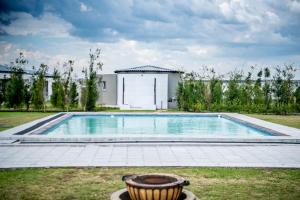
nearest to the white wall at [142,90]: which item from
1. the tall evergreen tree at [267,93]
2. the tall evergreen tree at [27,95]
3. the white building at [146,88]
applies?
the white building at [146,88]

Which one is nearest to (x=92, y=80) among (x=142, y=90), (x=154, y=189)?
(x=142, y=90)

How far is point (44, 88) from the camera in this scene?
21000 millimetres

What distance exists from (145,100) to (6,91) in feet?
30.3

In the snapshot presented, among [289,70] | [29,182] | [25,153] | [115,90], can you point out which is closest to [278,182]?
[29,182]

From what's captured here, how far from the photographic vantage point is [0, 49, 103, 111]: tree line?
20.5 meters

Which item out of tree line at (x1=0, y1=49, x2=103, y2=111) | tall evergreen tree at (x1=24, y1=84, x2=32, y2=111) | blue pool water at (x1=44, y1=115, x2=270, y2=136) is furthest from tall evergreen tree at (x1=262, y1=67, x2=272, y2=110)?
tall evergreen tree at (x1=24, y1=84, x2=32, y2=111)

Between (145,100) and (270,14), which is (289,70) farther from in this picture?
(145,100)

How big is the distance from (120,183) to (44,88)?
16.5m

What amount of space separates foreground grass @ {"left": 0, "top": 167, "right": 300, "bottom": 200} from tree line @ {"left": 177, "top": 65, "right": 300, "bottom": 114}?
1407 centimetres

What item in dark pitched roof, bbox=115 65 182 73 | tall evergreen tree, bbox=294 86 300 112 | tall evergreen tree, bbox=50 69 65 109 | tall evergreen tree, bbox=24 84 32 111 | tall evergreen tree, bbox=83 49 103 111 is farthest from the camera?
dark pitched roof, bbox=115 65 182 73

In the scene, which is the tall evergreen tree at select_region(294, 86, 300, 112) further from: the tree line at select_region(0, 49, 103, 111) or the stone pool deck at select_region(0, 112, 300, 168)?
the tree line at select_region(0, 49, 103, 111)

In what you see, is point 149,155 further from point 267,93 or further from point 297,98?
point 297,98

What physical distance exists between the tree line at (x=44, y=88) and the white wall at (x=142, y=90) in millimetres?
4067

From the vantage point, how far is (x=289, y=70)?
21281mm
